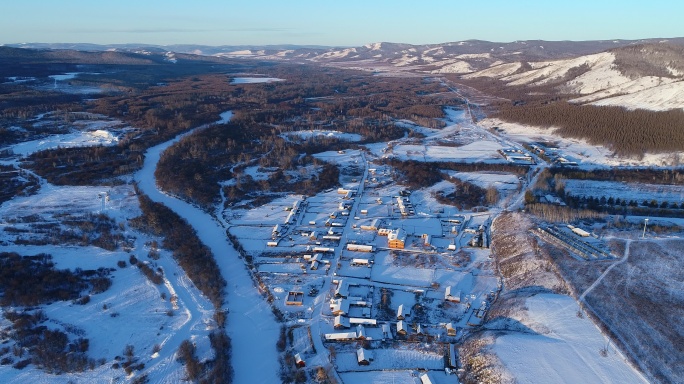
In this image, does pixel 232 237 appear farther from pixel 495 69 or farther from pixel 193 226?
pixel 495 69

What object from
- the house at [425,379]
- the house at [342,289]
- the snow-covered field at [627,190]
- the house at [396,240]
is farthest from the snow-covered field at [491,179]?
the house at [425,379]

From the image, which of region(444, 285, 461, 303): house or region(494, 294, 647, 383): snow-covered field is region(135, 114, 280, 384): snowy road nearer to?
region(444, 285, 461, 303): house

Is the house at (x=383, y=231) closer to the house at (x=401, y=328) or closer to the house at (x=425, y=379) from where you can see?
the house at (x=401, y=328)

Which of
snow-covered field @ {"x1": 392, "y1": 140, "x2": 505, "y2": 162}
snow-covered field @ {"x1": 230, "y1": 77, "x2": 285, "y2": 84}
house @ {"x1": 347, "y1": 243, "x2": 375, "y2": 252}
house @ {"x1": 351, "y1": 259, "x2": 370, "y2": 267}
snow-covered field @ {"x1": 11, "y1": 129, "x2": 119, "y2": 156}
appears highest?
snow-covered field @ {"x1": 230, "y1": 77, "x2": 285, "y2": 84}

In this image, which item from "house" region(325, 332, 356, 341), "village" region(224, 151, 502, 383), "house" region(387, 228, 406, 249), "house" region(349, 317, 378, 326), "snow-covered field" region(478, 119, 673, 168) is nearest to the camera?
"village" region(224, 151, 502, 383)

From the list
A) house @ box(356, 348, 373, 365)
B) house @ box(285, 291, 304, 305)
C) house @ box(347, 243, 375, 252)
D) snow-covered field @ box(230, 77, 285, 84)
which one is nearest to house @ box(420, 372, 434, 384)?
house @ box(356, 348, 373, 365)

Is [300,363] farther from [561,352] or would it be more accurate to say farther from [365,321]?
[561,352]

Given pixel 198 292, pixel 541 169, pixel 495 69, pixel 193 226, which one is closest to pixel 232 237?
pixel 193 226

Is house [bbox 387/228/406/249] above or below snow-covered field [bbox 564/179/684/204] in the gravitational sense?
below
